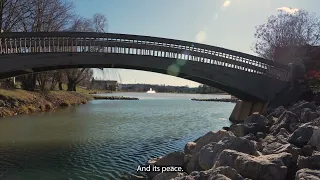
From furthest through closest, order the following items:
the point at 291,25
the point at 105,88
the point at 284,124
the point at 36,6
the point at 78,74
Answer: the point at 105,88 → the point at 78,74 → the point at 291,25 → the point at 36,6 → the point at 284,124

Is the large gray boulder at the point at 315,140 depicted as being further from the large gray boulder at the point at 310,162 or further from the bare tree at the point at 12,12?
the bare tree at the point at 12,12

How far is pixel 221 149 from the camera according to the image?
329 inches

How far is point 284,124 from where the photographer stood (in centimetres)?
1100

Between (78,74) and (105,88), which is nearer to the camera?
(78,74)

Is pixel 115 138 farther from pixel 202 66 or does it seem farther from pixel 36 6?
pixel 36 6

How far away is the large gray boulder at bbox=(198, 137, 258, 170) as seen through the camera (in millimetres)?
7959

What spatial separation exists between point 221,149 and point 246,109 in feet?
60.8

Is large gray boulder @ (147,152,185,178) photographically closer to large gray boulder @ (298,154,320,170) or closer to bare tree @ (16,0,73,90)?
large gray boulder @ (298,154,320,170)

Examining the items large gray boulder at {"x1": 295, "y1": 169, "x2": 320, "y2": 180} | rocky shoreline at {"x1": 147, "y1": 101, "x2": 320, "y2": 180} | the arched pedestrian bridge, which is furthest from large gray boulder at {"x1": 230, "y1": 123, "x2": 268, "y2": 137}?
the arched pedestrian bridge

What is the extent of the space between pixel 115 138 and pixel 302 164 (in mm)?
11893

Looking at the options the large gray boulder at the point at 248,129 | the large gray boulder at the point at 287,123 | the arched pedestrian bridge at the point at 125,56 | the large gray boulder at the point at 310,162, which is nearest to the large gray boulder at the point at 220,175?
the large gray boulder at the point at 310,162

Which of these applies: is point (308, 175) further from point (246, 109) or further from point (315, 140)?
point (246, 109)

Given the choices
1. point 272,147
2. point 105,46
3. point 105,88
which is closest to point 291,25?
point 105,46

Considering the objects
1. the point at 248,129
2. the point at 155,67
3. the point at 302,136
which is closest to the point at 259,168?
the point at 302,136
